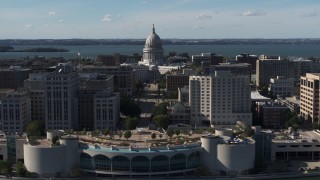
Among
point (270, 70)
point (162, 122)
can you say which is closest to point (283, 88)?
point (270, 70)

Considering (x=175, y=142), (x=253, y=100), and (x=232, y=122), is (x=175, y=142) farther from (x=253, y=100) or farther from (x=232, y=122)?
(x=253, y=100)

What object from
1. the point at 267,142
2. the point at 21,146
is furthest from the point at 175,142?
the point at 21,146

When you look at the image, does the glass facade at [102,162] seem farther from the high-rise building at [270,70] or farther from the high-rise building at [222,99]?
the high-rise building at [270,70]

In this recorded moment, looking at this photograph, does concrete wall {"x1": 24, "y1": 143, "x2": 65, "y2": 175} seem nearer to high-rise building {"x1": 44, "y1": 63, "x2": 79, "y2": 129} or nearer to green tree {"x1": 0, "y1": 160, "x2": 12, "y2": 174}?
green tree {"x1": 0, "y1": 160, "x2": 12, "y2": 174}

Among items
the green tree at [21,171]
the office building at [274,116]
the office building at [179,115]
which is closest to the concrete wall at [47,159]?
the green tree at [21,171]

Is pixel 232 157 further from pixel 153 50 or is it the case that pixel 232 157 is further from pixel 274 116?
pixel 153 50

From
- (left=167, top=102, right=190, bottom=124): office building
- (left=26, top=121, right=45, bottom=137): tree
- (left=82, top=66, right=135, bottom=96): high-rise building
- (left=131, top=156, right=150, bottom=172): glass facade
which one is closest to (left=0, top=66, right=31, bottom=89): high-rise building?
(left=82, top=66, right=135, bottom=96): high-rise building
